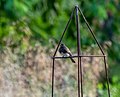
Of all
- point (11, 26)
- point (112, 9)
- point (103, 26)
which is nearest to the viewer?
point (11, 26)

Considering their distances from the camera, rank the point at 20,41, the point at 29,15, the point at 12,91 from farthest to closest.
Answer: the point at 29,15 < the point at 20,41 < the point at 12,91

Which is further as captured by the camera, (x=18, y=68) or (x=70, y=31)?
(x=70, y=31)

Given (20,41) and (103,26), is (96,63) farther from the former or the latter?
(103,26)

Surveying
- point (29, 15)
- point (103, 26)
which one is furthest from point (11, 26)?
point (103, 26)

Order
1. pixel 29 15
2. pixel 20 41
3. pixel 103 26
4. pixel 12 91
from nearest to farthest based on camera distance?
1. pixel 12 91
2. pixel 20 41
3. pixel 29 15
4. pixel 103 26

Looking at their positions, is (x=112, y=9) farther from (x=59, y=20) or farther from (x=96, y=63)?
(x=96, y=63)

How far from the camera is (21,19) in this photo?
845cm

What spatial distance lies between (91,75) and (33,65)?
2.53 ft

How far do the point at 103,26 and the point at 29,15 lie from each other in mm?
3120

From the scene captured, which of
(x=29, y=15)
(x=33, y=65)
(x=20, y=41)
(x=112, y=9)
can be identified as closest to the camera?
(x=33, y=65)

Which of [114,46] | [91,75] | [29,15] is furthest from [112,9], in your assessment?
[91,75]

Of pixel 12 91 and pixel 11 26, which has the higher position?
pixel 11 26

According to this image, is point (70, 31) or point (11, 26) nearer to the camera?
point (11, 26)

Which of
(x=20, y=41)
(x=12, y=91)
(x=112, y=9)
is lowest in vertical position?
(x=12, y=91)
